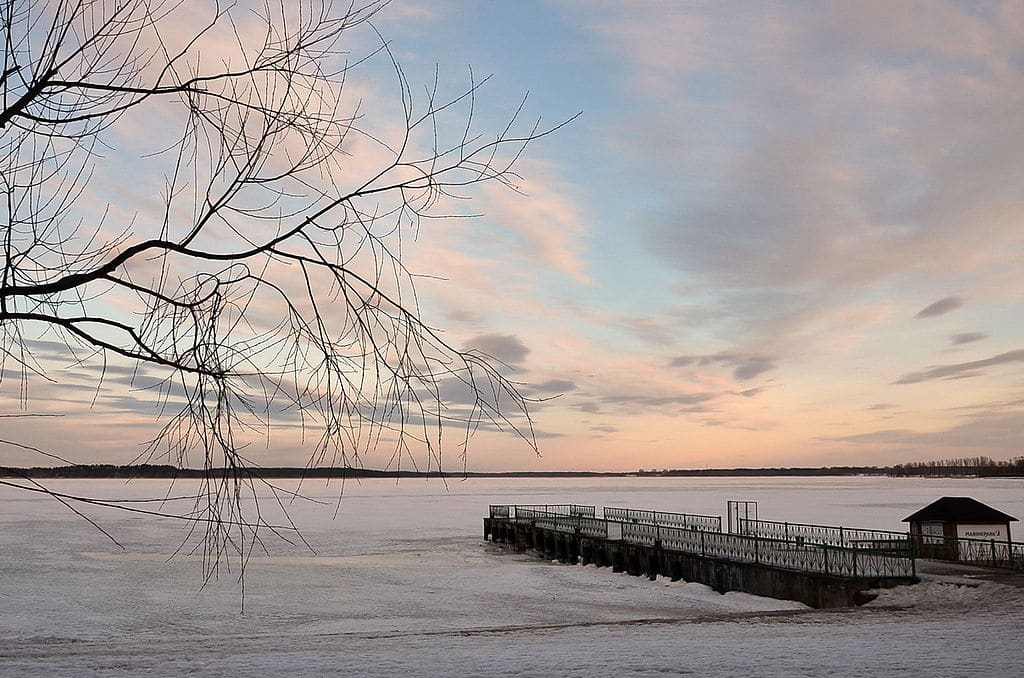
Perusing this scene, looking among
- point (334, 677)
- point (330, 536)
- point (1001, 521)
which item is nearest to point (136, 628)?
point (334, 677)

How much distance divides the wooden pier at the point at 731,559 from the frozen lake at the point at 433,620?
818 millimetres

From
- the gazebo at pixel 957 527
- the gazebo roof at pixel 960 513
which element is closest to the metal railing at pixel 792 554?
the gazebo at pixel 957 527

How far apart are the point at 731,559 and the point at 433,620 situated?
423 inches

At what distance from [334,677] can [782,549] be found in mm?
18778

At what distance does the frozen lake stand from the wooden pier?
0.82 meters

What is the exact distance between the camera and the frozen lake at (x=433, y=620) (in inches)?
460

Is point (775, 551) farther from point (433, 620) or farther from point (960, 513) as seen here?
point (433, 620)

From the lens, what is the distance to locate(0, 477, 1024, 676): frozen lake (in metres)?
11.7

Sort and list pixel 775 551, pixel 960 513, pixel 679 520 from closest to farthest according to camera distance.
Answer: pixel 775 551
pixel 960 513
pixel 679 520

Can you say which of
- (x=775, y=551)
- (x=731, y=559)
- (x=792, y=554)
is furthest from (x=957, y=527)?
(x=731, y=559)

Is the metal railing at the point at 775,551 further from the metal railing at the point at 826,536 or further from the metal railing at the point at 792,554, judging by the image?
the metal railing at the point at 826,536

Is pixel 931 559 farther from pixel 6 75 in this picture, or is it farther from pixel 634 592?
pixel 6 75

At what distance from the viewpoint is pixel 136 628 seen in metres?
21.7

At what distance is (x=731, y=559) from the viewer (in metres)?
29.1
